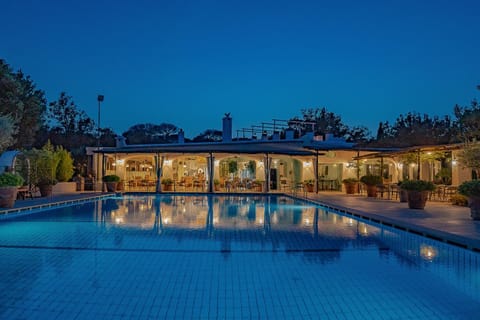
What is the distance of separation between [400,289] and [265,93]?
37.0 metres

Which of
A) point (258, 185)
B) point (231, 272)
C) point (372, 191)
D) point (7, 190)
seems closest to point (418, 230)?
point (231, 272)

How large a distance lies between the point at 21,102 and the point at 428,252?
19935mm

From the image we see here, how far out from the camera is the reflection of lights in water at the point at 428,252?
6.81 meters

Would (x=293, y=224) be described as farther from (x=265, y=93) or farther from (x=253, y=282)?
(x=265, y=93)

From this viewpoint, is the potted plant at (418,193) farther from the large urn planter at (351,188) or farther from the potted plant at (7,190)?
the potted plant at (7,190)

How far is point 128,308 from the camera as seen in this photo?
4441 mm

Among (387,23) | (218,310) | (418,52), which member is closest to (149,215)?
(218,310)

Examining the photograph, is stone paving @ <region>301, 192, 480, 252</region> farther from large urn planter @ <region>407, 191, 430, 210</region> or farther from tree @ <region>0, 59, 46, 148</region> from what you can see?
tree @ <region>0, 59, 46, 148</region>

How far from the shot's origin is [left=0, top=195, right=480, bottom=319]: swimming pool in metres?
4.45

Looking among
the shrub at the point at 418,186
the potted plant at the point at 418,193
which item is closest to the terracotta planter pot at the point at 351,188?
the shrub at the point at 418,186

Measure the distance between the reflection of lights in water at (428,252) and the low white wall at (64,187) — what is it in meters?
17.9

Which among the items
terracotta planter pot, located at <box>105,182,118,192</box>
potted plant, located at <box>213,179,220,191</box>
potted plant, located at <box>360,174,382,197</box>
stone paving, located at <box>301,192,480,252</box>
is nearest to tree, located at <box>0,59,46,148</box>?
terracotta planter pot, located at <box>105,182,118,192</box>

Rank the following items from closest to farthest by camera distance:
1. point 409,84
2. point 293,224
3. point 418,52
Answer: point 293,224 < point 418,52 < point 409,84

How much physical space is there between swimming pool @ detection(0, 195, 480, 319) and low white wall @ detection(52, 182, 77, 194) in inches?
423
